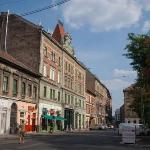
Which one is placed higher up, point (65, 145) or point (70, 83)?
point (70, 83)

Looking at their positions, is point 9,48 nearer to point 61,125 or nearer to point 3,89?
point 3,89

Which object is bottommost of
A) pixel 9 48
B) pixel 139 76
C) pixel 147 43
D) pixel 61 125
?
pixel 61 125

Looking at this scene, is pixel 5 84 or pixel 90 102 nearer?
pixel 5 84

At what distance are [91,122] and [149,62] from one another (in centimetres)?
7702

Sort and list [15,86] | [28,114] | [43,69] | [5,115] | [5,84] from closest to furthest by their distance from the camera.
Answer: [5,115] → [5,84] → [15,86] → [28,114] → [43,69]

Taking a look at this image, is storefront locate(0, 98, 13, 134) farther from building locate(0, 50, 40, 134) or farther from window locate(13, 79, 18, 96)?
window locate(13, 79, 18, 96)

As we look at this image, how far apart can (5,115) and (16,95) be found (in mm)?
3980

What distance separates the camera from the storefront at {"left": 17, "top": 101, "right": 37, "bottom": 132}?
52.3 meters

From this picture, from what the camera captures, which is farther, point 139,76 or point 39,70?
point 39,70

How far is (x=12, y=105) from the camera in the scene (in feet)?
166

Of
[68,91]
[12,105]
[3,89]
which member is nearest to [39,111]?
[12,105]

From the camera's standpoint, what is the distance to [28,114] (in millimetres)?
55750

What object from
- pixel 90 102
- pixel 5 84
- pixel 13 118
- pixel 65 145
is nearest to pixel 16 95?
pixel 13 118

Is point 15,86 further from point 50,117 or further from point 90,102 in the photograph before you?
point 90,102
